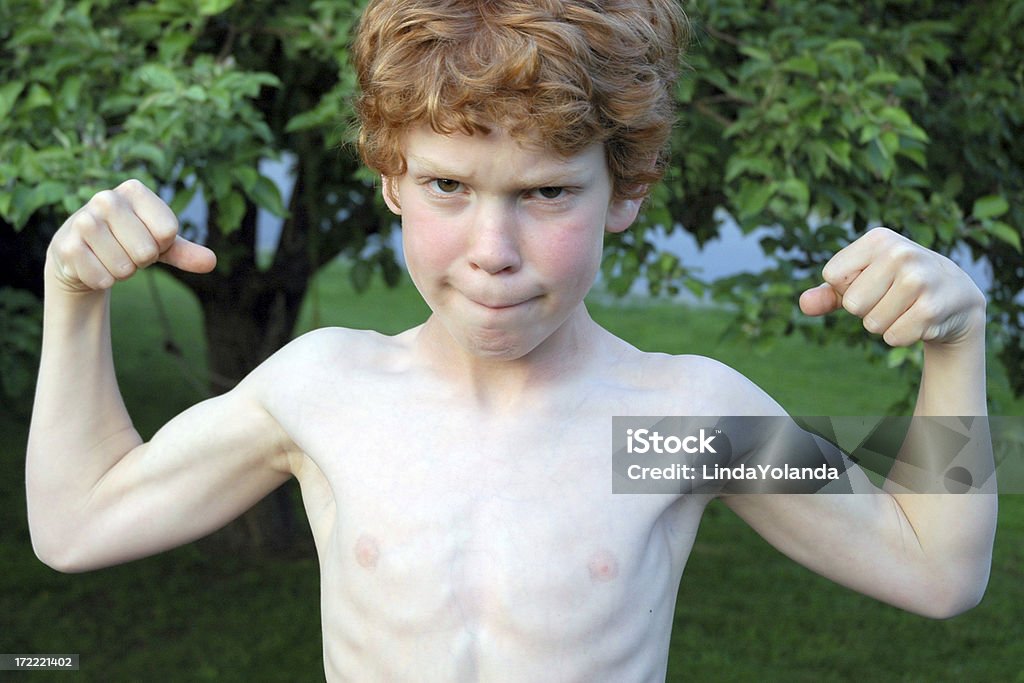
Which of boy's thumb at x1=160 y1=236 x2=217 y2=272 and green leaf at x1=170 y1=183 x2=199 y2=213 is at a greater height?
boy's thumb at x1=160 y1=236 x2=217 y2=272

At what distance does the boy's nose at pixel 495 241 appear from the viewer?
1.42 m

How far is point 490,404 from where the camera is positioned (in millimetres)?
1662

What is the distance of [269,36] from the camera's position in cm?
338

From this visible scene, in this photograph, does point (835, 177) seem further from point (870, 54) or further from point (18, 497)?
point (18, 497)

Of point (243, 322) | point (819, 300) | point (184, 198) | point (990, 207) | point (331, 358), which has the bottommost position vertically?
point (243, 322)

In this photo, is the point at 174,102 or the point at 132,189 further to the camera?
the point at 174,102

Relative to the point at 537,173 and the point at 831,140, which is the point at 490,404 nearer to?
the point at 537,173

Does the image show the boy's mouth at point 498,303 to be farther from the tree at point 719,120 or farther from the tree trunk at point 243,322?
the tree trunk at point 243,322

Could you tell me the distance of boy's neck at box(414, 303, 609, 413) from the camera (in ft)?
5.45

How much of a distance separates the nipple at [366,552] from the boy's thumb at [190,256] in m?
0.41

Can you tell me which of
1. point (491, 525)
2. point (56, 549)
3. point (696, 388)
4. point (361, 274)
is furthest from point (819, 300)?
point (361, 274)

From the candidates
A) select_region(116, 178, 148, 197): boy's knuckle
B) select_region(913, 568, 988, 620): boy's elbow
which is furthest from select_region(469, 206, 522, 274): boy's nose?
select_region(913, 568, 988, 620): boy's elbow

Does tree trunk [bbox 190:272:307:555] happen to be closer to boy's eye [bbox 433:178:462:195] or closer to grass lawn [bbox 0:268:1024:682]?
grass lawn [bbox 0:268:1024:682]

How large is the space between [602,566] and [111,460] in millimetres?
723
